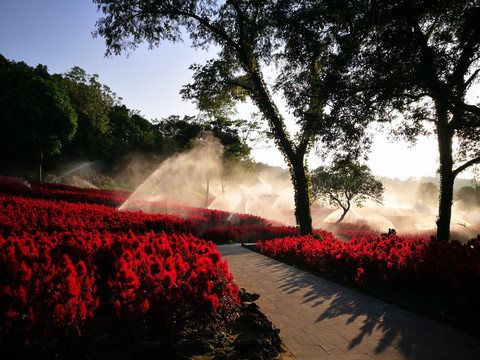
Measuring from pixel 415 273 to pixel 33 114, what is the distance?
30345 mm

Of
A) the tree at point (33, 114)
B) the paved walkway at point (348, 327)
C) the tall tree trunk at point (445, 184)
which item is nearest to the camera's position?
the paved walkway at point (348, 327)

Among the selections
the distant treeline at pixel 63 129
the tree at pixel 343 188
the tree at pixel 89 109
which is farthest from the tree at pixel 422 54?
the tree at pixel 89 109

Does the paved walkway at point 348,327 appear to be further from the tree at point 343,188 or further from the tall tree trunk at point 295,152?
the tree at point 343,188

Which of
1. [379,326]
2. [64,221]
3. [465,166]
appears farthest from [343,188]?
[379,326]

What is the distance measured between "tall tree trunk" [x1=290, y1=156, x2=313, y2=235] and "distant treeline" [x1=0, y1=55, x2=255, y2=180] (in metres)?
5.18

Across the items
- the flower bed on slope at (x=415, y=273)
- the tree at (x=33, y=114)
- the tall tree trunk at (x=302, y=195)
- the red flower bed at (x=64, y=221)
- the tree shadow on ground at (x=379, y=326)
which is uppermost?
the tree at (x=33, y=114)

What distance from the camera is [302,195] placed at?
15023mm

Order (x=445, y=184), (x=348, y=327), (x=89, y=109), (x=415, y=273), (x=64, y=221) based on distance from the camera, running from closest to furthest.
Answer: (x=348, y=327) → (x=415, y=273) → (x=64, y=221) → (x=445, y=184) → (x=89, y=109)

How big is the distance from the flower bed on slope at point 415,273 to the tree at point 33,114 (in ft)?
90.2

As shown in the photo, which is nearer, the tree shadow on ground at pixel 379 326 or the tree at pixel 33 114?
the tree shadow on ground at pixel 379 326

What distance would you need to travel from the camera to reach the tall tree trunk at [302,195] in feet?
48.6

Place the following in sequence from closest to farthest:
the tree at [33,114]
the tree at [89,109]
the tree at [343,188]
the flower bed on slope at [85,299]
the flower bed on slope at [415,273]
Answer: the flower bed on slope at [85,299], the flower bed on slope at [415,273], the tree at [33,114], the tree at [343,188], the tree at [89,109]

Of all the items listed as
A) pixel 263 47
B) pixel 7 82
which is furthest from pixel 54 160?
pixel 263 47

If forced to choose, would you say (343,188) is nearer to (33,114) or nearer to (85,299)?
(33,114)
